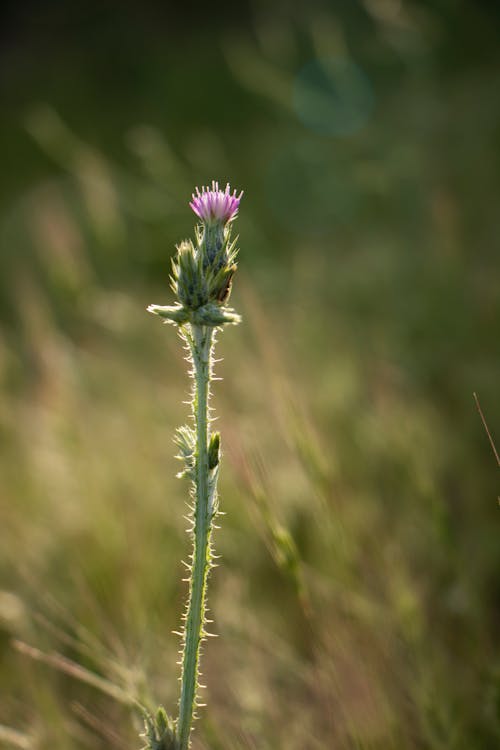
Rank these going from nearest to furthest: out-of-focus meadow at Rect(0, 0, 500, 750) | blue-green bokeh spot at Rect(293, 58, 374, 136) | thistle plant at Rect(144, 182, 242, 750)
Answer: thistle plant at Rect(144, 182, 242, 750)
out-of-focus meadow at Rect(0, 0, 500, 750)
blue-green bokeh spot at Rect(293, 58, 374, 136)

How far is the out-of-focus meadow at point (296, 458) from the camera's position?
1.48 m

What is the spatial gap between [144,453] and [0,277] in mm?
5644

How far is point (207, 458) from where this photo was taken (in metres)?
0.85

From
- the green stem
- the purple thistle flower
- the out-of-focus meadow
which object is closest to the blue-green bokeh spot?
the out-of-focus meadow

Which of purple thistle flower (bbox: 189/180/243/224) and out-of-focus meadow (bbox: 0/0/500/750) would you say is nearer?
purple thistle flower (bbox: 189/180/243/224)

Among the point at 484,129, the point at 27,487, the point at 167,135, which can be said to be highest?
the point at 167,135

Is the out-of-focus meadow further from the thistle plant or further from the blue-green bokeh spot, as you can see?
the thistle plant

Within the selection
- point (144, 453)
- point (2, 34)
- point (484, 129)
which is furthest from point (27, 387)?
point (2, 34)

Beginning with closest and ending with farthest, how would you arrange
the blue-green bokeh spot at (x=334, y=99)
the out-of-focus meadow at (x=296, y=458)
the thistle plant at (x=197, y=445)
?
the thistle plant at (x=197, y=445), the out-of-focus meadow at (x=296, y=458), the blue-green bokeh spot at (x=334, y=99)

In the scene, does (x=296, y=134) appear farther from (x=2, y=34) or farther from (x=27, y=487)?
(x=2, y=34)

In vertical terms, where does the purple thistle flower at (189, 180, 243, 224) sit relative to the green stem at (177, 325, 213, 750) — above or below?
above

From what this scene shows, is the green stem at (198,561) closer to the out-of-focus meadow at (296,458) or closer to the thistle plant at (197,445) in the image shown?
the thistle plant at (197,445)

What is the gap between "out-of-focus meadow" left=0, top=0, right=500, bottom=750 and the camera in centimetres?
148

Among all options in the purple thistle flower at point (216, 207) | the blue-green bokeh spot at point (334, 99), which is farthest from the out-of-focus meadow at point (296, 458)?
the purple thistle flower at point (216, 207)
